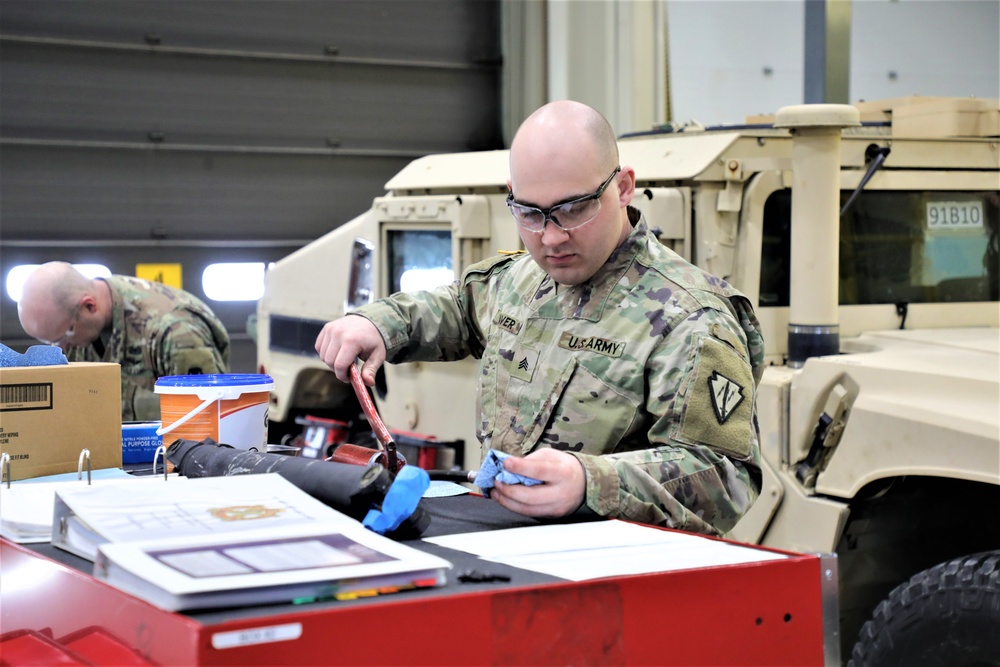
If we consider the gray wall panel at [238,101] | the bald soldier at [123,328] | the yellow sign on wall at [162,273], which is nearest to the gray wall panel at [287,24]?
the gray wall panel at [238,101]

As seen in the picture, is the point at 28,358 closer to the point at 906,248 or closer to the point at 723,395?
the point at 723,395

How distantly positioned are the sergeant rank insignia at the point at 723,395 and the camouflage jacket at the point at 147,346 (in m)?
2.71

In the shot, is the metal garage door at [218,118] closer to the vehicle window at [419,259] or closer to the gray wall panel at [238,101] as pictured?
the gray wall panel at [238,101]

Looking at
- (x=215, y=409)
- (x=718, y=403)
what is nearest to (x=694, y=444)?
(x=718, y=403)

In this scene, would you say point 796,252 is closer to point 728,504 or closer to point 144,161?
point 728,504

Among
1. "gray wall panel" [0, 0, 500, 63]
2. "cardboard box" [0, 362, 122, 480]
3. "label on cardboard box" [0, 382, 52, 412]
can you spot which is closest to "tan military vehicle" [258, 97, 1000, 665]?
"cardboard box" [0, 362, 122, 480]

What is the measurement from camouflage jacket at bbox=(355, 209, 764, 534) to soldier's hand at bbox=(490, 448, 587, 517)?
25mm

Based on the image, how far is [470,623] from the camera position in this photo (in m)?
1.27

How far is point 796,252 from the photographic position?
3.47 meters

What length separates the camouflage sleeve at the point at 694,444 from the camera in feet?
5.66

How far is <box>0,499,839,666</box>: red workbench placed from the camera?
1.17 m

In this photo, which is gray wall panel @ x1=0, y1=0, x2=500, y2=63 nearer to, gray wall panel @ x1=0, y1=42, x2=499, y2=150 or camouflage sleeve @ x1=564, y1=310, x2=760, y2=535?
gray wall panel @ x1=0, y1=42, x2=499, y2=150

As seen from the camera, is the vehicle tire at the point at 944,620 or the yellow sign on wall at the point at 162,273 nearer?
the vehicle tire at the point at 944,620

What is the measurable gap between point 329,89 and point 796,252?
494cm
